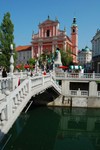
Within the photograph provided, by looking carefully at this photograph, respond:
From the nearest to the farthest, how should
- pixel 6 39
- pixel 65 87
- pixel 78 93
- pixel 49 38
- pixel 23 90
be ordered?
pixel 23 90 < pixel 78 93 < pixel 65 87 < pixel 6 39 < pixel 49 38

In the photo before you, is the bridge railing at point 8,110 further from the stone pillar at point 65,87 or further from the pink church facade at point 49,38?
the pink church facade at point 49,38

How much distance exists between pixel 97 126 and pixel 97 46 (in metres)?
34.7

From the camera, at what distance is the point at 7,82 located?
421 inches

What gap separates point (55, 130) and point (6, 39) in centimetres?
1542

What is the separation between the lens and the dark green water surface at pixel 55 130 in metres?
14.9

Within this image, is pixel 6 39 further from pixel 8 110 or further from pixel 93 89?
pixel 8 110

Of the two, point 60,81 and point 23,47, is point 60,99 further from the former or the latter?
point 23,47

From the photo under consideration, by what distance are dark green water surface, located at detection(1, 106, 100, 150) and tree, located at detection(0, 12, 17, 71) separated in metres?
7.62

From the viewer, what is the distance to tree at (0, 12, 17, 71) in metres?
27.5

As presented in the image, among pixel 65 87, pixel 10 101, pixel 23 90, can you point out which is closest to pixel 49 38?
pixel 65 87

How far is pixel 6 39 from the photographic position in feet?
93.3

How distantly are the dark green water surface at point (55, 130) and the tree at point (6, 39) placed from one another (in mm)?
7619

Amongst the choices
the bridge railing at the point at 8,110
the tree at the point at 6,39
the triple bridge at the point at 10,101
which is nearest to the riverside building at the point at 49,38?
the tree at the point at 6,39

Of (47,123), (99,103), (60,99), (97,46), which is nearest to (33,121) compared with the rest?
(47,123)
